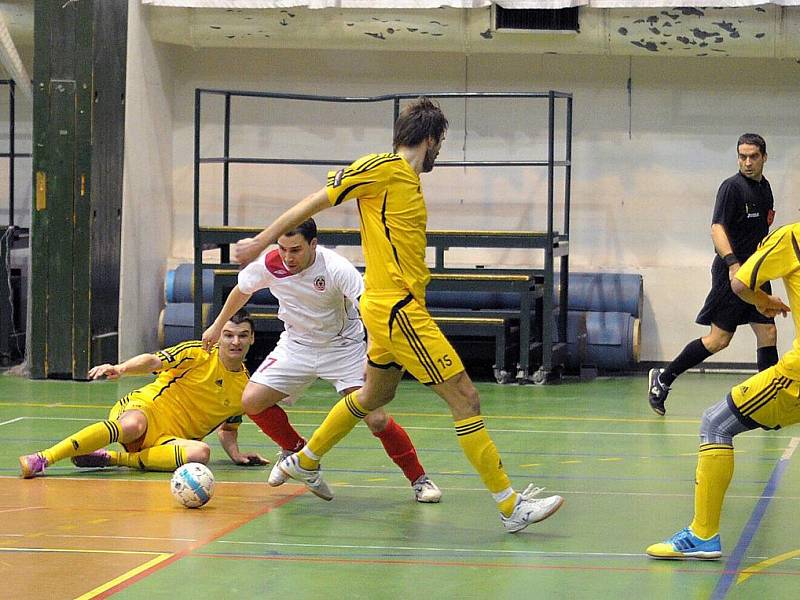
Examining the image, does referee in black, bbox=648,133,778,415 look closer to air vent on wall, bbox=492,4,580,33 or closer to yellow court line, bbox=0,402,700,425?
yellow court line, bbox=0,402,700,425

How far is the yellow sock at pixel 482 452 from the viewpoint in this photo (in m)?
6.38

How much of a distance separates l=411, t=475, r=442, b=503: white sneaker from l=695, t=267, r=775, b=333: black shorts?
3.83 metres

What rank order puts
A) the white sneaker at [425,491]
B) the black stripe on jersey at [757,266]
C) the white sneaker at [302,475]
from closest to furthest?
the black stripe on jersey at [757,266]
the white sneaker at [302,475]
the white sneaker at [425,491]

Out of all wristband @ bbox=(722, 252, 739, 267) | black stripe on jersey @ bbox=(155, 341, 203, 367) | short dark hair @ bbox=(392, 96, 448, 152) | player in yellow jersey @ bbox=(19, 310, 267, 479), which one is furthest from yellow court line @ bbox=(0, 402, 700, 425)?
short dark hair @ bbox=(392, 96, 448, 152)

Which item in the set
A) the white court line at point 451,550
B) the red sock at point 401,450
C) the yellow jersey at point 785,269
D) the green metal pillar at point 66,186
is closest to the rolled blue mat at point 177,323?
the green metal pillar at point 66,186

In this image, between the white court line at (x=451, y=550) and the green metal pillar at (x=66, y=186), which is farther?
the green metal pillar at (x=66, y=186)

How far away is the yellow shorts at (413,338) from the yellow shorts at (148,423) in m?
2.27

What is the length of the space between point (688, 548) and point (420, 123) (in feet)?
7.59

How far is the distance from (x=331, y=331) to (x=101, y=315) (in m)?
6.73

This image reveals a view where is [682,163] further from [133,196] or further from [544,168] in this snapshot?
[133,196]

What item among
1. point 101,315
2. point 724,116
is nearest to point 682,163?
point 724,116

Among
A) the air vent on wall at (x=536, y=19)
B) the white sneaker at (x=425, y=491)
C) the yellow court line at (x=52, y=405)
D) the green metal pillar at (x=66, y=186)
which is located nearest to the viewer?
the white sneaker at (x=425, y=491)

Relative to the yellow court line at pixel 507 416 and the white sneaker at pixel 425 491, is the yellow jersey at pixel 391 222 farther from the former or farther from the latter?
the yellow court line at pixel 507 416

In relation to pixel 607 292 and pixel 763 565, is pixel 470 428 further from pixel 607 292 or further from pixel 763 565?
pixel 607 292
